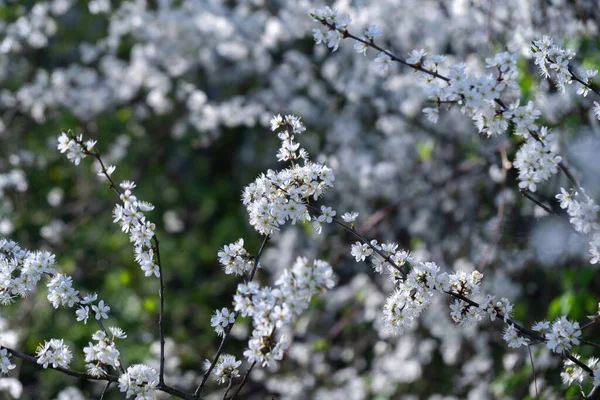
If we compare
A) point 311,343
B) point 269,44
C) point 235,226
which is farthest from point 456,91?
point 235,226

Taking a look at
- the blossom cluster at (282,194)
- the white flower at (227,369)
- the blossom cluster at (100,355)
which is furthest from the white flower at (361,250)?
the blossom cluster at (100,355)

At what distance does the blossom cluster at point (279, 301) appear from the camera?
160cm

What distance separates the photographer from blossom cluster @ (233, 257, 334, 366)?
5.24 feet

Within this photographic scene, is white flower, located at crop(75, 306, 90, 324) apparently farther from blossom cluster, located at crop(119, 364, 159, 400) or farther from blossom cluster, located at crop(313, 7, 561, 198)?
blossom cluster, located at crop(313, 7, 561, 198)

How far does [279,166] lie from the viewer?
5.92 m

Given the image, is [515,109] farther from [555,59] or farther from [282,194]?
[282,194]

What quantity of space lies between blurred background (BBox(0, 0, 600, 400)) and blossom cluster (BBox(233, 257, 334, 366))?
1889mm

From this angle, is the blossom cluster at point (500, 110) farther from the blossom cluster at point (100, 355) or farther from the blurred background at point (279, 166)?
the blurred background at point (279, 166)

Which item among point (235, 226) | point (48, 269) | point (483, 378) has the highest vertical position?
point (235, 226)

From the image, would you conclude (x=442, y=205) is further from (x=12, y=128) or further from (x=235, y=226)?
(x=12, y=128)

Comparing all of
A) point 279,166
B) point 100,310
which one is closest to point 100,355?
point 100,310

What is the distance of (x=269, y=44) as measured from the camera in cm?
544

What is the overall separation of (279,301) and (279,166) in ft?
14.1

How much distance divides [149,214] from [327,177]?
4.26 meters
